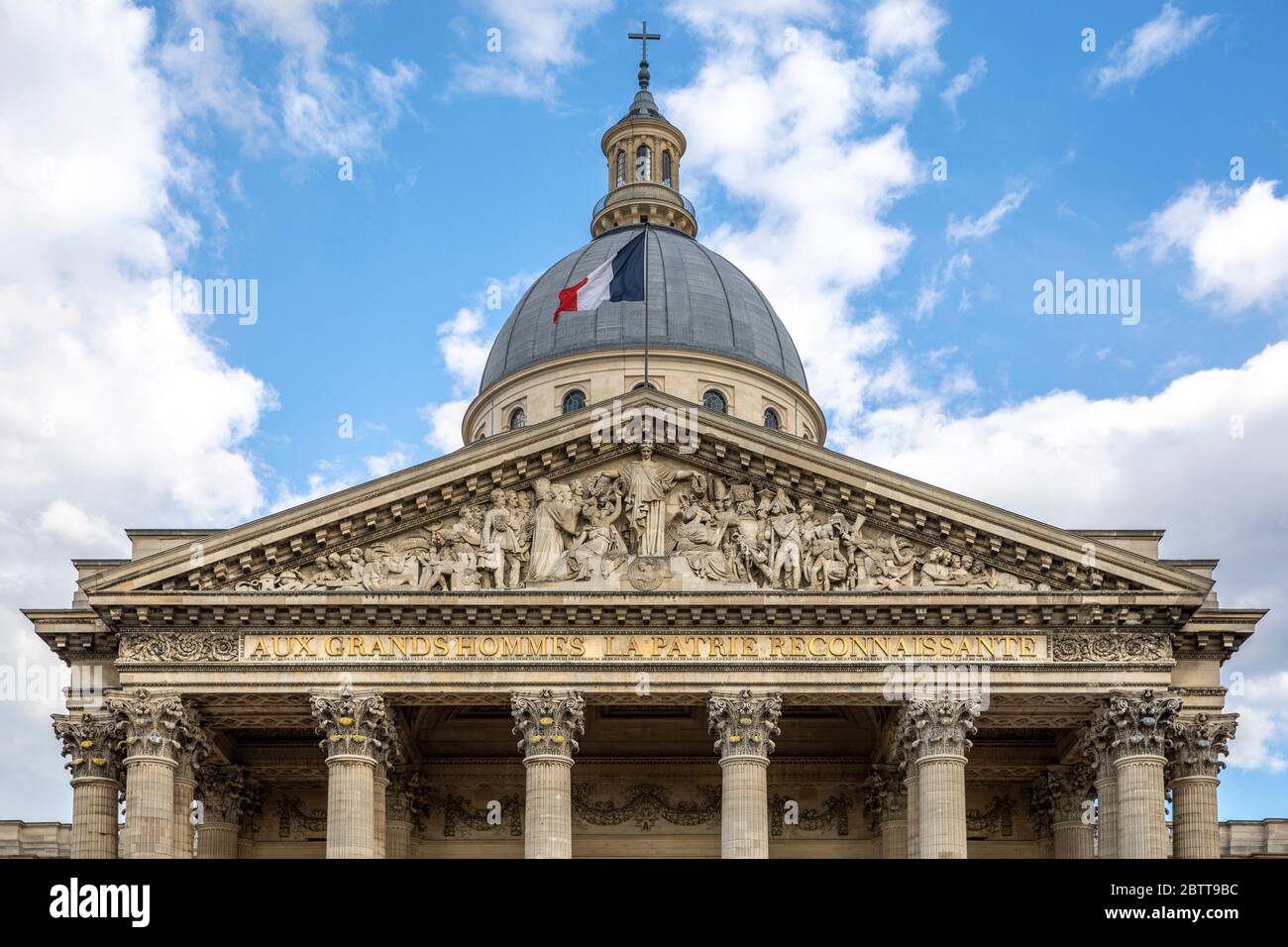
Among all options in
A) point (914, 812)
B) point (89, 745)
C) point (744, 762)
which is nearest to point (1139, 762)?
point (914, 812)

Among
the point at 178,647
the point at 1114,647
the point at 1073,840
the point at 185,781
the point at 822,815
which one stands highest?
the point at 178,647

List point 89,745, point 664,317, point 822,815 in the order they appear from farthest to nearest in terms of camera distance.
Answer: point 664,317 → point 822,815 → point 89,745

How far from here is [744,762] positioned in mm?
41906

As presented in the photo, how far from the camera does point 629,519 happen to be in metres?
43.3

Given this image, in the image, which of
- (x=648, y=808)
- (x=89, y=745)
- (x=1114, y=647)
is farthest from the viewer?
(x=648, y=808)

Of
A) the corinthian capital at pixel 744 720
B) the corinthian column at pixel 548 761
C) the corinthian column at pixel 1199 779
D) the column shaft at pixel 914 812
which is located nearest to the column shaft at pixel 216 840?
the corinthian column at pixel 548 761

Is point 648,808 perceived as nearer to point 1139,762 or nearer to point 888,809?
point 888,809

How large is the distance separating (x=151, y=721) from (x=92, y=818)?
4.00 metres

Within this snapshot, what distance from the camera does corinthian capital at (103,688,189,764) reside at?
41812mm

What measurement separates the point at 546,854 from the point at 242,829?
11339 millimetres

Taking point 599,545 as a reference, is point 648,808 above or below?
below

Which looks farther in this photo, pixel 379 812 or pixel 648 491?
pixel 648 491
